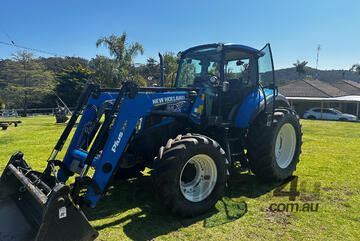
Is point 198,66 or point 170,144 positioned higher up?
point 198,66

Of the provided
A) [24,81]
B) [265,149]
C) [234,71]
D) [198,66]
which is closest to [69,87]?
[24,81]

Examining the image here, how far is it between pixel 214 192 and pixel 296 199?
5.25 feet

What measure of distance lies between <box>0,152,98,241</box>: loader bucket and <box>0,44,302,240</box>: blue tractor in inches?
0.4

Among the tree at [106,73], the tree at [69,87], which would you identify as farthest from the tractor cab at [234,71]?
the tree at [69,87]

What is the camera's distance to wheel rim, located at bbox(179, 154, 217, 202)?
157 inches

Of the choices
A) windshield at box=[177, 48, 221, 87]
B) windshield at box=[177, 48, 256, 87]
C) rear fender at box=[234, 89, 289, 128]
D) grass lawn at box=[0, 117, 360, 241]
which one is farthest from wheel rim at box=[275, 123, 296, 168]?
windshield at box=[177, 48, 221, 87]

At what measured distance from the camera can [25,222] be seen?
10.7 feet

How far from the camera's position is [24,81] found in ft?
138

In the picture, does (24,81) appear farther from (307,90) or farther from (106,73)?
(307,90)

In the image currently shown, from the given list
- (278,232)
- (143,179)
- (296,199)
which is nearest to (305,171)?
(296,199)

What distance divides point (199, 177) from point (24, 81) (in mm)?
45857

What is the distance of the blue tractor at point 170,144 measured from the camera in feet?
10.7

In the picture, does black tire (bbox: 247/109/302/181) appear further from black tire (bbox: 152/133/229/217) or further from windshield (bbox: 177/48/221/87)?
windshield (bbox: 177/48/221/87)

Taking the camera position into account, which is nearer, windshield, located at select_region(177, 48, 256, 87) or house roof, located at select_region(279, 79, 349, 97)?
Answer: windshield, located at select_region(177, 48, 256, 87)
